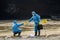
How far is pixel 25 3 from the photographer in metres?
33.7

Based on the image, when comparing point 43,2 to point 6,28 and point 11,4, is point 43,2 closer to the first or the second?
point 11,4

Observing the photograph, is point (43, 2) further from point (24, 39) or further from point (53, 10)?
point (24, 39)

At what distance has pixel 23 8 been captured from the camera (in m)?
33.8

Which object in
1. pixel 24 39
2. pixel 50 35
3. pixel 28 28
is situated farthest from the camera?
pixel 28 28

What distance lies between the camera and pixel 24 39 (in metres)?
19.3

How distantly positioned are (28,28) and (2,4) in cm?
986

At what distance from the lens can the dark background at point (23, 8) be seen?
110ft

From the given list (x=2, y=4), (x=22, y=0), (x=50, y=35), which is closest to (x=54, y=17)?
(x=22, y=0)

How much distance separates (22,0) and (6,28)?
8562 millimetres

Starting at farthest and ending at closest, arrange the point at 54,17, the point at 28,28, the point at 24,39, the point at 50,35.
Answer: the point at 54,17 → the point at 28,28 → the point at 50,35 → the point at 24,39

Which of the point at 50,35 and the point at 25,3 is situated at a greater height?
the point at 25,3

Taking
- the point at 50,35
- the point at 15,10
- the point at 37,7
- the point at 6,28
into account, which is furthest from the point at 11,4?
the point at 50,35

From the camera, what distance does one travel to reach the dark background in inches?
1325

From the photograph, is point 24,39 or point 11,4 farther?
point 11,4
